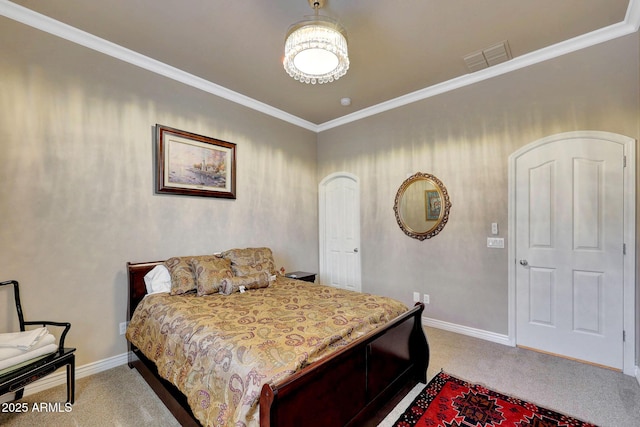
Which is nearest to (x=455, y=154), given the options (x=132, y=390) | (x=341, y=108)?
(x=341, y=108)

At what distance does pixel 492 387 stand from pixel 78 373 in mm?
3531

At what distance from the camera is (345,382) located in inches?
65.1

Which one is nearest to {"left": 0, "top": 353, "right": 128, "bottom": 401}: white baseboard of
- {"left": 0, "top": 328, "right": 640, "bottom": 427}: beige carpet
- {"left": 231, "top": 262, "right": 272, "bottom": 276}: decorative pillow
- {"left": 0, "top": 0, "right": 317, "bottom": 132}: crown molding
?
{"left": 0, "top": 328, "right": 640, "bottom": 427}: beige carpet

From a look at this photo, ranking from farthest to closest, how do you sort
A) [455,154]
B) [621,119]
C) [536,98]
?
[455,154] → [536,98] → [621,119]

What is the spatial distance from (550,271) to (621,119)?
4.97ft

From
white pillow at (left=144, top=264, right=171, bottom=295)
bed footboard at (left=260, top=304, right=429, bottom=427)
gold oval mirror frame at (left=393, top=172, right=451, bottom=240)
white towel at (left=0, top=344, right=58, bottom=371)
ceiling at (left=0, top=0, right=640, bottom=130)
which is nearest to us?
bed footboard at (left=260, top=304, right=429, bottom=427)

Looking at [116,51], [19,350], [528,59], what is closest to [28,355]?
[19,350]

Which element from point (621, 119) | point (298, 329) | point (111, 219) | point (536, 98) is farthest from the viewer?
point (536, 98)

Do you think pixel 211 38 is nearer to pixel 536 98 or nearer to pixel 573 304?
pixel 536 98

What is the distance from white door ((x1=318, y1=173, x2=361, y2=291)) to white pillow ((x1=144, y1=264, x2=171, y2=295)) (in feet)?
8.60

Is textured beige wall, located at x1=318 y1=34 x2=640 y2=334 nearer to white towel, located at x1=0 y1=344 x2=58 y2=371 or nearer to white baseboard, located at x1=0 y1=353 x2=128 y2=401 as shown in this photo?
white baseboard, located at x1=0 y1=353 x2=128 y2=401

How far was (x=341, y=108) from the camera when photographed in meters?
4.26

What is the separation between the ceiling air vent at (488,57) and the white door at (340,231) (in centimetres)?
208

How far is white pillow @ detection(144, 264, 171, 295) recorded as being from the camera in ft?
8.96
